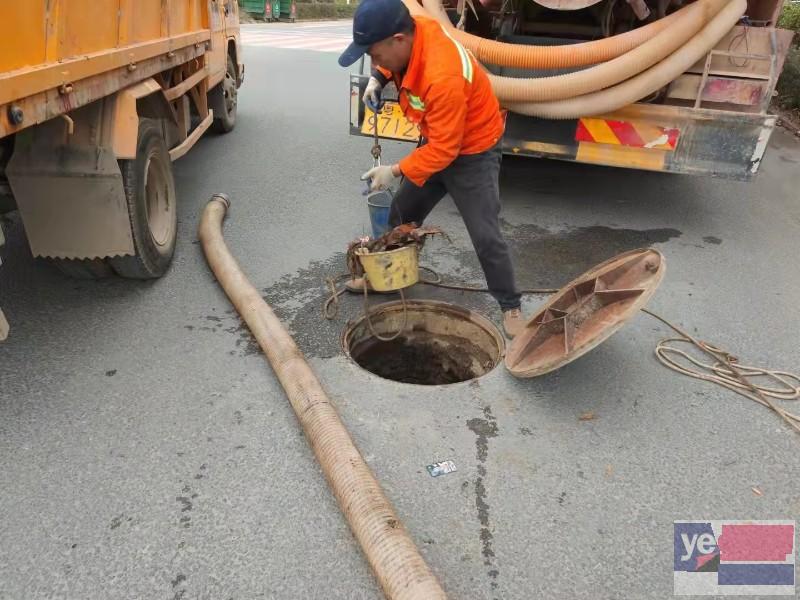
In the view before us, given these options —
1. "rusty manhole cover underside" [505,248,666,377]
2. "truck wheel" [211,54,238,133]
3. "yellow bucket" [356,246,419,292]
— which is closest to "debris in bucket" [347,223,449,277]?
"yellow bucket" [356,246,419,292]

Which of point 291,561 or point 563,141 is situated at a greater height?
point 563,141

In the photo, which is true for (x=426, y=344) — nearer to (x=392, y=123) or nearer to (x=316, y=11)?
(x=392, y=123)

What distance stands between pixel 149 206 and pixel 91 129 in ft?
3.30

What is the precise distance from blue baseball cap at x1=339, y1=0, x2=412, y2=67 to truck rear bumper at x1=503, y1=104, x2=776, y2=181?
2411 mm

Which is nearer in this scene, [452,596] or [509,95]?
[452,596]

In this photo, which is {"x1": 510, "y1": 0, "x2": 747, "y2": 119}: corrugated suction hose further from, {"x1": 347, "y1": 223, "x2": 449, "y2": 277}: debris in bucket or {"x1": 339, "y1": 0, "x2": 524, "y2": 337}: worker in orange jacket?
{"x1": 347, "y1": 223, "x2": 449, "y2": 277}: debris in bucket

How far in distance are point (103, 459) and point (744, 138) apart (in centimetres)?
478

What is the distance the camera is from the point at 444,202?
219 inches

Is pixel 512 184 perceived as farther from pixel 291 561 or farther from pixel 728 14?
pixel 291 561

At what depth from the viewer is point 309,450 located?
253cm

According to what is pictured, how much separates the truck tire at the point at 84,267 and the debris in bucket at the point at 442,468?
7.92 feet

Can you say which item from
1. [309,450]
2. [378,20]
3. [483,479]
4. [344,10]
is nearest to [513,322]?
[483,479]

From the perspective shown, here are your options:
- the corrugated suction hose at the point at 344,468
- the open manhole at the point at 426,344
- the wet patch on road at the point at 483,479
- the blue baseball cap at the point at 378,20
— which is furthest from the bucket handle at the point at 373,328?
the blue baseball cap at the point at 378,20

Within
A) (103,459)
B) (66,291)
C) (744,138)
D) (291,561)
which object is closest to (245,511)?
(291,561)
